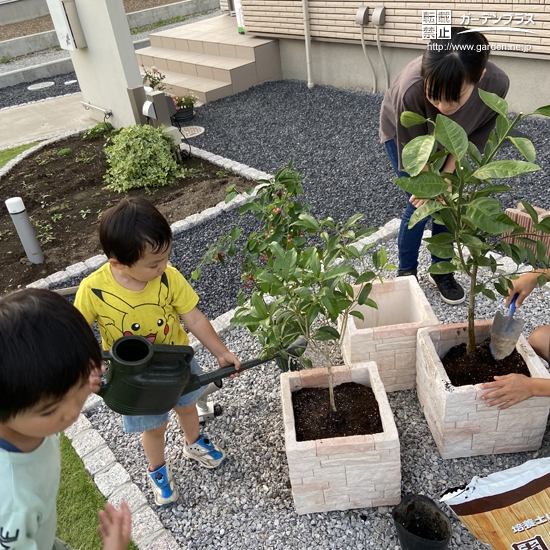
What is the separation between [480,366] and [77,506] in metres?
1.67

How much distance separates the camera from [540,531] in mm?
1542

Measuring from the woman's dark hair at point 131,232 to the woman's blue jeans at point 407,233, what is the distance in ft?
4.97

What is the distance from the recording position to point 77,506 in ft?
6.91

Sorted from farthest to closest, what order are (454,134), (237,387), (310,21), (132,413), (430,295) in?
(310,21) < (430,295) < (237,387) < (132,413) < (454,134)

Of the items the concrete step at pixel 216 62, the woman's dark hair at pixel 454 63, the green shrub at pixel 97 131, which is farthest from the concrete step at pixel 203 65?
the woman's dark hair at pixel 454 63

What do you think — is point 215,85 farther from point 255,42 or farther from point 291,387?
point 291,387

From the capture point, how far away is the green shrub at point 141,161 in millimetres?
4812

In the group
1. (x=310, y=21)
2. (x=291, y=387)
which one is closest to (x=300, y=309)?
(x=291, y=387)

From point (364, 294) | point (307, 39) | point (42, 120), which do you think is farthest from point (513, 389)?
point (42, 120)

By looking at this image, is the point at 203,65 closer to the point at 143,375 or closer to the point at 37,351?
the point at 143,375

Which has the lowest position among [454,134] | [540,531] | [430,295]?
[430,295]

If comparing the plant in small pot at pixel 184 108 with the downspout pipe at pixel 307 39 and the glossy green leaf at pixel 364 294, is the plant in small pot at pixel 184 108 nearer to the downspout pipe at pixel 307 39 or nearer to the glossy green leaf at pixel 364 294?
the downspout pipe at pixel 307 39

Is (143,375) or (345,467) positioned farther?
(345,467)

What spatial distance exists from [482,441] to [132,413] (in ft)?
4.30
